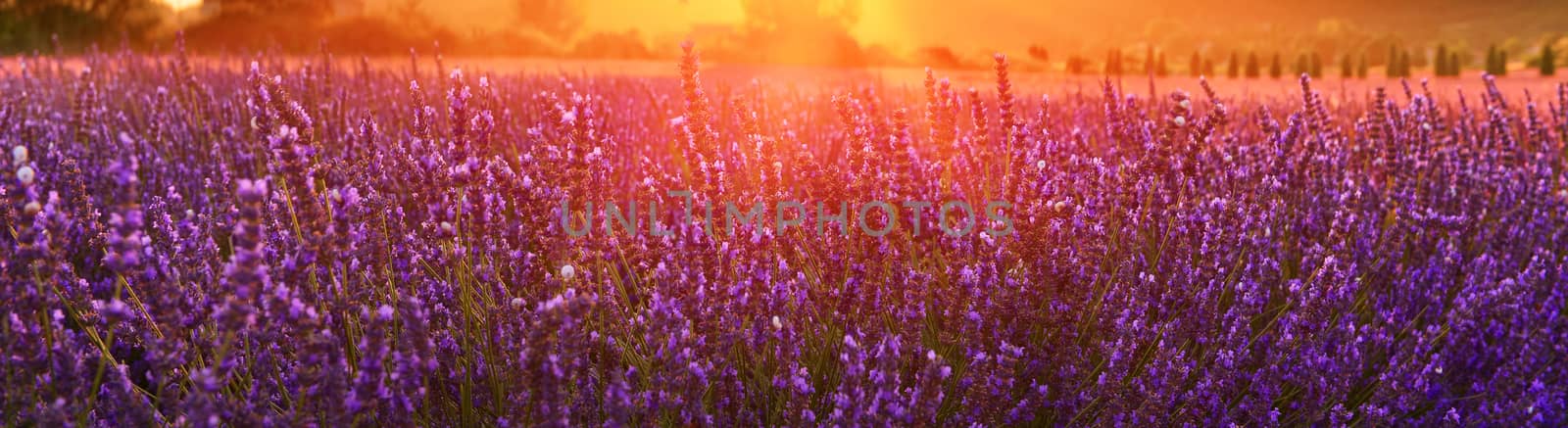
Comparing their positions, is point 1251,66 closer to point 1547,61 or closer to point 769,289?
point 1547,61

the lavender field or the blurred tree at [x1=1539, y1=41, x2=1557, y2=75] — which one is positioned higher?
the blurred tree at [x1=1539, y1=41, x2=1557, y2=75]

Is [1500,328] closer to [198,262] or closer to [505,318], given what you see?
[505,318]

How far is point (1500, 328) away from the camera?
245 cm

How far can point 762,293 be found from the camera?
1.89 meters

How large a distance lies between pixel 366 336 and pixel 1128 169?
6.16ft

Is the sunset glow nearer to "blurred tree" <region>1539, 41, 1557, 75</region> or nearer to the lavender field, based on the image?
the lavender field

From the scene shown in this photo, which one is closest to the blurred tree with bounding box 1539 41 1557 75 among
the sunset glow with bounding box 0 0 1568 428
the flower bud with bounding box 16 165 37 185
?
the sunset glow with bounding box 0 0 1568 428

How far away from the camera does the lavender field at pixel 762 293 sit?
4.73 feet

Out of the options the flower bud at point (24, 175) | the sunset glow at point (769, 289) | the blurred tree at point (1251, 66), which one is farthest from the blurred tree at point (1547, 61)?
the flower bud at point (24, 175)

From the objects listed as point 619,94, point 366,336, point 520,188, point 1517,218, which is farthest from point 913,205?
point 619,94

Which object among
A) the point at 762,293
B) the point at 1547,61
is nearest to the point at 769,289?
the point at 762,293

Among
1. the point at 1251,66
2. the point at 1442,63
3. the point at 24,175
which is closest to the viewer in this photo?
the point at 24,175

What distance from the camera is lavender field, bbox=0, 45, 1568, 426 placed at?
144 cm

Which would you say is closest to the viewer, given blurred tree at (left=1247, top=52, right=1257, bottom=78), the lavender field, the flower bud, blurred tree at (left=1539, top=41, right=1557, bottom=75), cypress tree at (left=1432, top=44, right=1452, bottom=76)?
the flower bud
